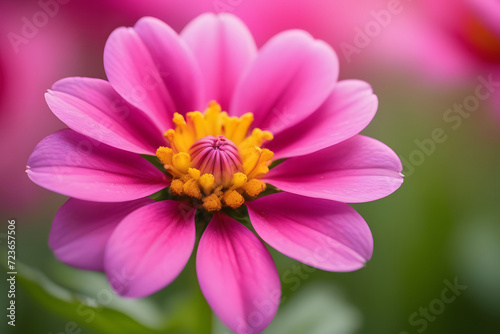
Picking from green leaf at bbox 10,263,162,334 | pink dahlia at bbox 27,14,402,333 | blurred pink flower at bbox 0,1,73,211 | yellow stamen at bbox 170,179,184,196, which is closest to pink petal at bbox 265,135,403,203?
pink dahlia at bbox 27,14,402,333

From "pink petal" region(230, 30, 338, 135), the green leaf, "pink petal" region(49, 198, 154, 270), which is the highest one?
"pink petal" region(230, 30, 338, 135)

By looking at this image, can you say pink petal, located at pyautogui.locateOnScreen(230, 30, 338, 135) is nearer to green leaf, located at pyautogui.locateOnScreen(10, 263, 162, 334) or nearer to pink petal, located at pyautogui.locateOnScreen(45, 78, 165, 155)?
pink petal, located at pyautogui.locateOnScreen(45, 78, 165, 155)

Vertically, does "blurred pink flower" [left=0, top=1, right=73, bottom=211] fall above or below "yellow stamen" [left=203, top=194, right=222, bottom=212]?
below

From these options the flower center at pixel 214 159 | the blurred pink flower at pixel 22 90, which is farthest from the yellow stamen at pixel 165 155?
the blurred pink flower at pixel 22 90

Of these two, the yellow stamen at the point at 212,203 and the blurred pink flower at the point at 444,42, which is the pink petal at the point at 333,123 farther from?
the blurred pink flower at the point at 444,42

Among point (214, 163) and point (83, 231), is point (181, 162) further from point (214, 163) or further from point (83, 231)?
point (83, 231)
